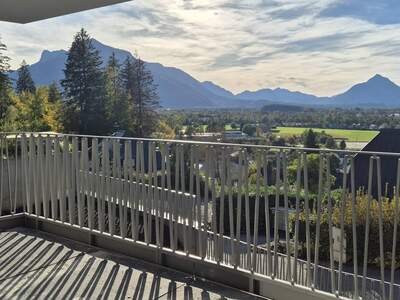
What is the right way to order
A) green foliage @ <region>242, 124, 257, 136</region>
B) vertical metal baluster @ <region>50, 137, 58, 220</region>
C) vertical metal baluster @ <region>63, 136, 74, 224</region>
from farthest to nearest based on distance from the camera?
green foliage @ <region>242, 124, 257, 136</region> → vertical metal baluster @ <region>50, 137, 58, 220</region> → vertical metal baluster @ <region>63, 136, 74, 224</region>

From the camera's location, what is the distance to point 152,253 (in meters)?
3.56

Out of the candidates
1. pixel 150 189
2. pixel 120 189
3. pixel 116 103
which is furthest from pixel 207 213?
pixel 116 103

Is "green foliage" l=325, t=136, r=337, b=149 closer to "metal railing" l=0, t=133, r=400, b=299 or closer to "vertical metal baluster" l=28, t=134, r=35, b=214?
"metal railing" l=0, t=133, r=400, b=299

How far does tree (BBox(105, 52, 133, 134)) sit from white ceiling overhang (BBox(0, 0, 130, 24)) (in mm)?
41889

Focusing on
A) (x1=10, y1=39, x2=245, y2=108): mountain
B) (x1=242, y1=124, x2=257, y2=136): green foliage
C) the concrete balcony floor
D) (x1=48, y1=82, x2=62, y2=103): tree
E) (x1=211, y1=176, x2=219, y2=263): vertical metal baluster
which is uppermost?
(x1=10, y1=39, x2=245, y2=108): mountain

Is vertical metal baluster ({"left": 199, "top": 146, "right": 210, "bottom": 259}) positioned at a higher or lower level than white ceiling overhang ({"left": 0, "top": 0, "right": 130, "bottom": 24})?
lower

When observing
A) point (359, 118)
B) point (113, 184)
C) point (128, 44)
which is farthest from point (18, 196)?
point (128, 44)

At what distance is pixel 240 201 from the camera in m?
3.00

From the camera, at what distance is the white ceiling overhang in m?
4.40

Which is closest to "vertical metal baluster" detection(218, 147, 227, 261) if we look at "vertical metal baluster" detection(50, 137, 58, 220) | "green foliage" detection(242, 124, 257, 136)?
"vertical metal baluster" detection(50, 137, 58, 220)

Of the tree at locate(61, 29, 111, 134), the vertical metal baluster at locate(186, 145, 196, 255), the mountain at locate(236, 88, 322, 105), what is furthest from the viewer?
the mountain at locate(236, 88, 322, 105)

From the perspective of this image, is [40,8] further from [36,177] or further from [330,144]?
[330,144]

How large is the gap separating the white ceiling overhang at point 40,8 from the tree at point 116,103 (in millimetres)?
41889

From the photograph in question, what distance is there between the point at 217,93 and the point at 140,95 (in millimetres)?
112189
